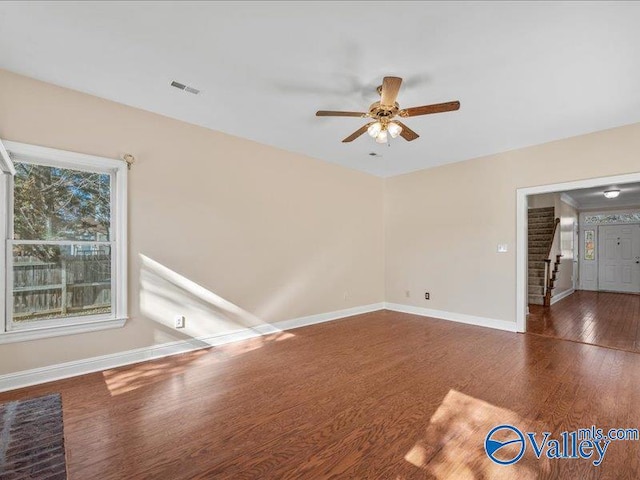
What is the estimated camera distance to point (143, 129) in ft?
11.0

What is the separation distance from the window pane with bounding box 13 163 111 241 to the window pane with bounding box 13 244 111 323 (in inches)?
5.5

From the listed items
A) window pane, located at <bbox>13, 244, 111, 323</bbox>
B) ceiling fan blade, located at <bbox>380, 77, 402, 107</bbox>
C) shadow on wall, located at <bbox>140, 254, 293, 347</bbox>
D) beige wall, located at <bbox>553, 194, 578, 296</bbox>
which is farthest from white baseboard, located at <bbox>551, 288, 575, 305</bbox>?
window pane, located at <bbox>13, 244, 111, 323</bbox>

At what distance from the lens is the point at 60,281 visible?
116 inches

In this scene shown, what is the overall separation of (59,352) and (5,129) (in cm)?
204

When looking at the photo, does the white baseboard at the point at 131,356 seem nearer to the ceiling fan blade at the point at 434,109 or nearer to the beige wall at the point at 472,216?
the beige wall at the point at 472,216

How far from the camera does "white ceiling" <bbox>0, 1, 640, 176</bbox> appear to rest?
200 cm

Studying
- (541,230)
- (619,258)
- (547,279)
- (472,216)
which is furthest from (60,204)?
(619,258)

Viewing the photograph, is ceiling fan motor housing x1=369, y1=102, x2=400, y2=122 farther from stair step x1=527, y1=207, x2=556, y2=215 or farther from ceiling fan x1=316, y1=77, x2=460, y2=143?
stair step x1=527, y1=207, x2=556, y2=215

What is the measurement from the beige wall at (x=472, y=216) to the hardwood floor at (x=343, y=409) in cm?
129

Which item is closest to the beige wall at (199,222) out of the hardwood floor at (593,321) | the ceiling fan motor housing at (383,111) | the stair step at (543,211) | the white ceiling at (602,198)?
the ceiling fan motor housing at (383,111)

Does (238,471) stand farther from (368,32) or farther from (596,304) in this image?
(596,304)

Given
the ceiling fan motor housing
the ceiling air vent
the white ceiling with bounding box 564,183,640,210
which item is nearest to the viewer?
the ceiling fan motor housing

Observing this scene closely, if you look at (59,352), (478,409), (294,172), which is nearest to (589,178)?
(478,409)

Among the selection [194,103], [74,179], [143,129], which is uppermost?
[194,103]
